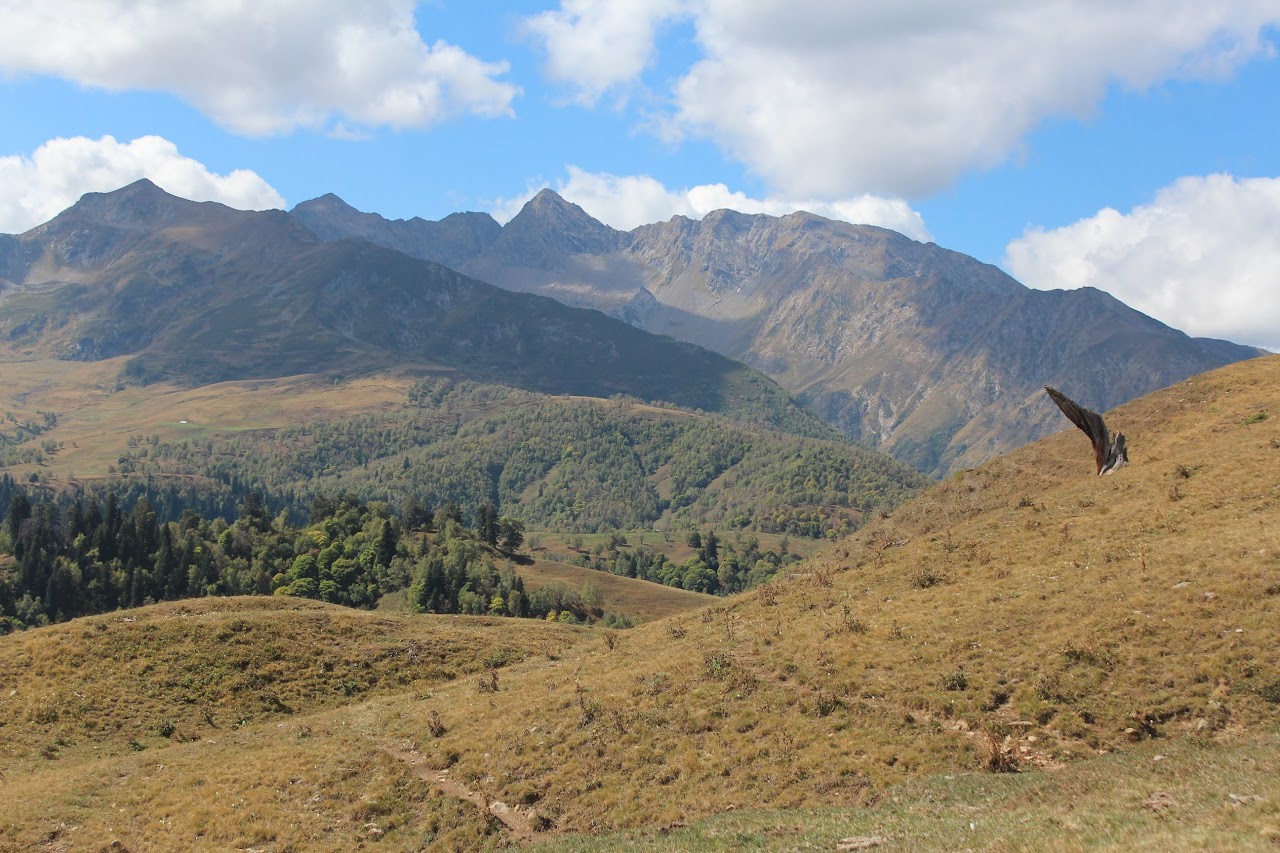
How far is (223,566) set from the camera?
16025 cm

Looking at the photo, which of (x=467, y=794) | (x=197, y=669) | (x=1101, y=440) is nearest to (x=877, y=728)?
→ (x=467, y=794)

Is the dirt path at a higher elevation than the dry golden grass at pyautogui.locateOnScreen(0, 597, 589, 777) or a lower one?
higher

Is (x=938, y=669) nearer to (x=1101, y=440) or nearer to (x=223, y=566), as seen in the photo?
(x=1101, y=440)

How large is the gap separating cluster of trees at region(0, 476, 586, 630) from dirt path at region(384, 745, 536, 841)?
116207 mm

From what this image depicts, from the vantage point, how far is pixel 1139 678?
27312mm

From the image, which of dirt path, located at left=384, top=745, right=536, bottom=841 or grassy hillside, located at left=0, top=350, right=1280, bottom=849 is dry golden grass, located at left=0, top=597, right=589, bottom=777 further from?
dirt path, located at left=384, top=745, right=536, bottom=841

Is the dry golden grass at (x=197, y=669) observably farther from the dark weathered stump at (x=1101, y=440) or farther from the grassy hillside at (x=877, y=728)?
the dark weathered stump at (x=1101, y=440)

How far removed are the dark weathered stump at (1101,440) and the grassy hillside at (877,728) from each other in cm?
656

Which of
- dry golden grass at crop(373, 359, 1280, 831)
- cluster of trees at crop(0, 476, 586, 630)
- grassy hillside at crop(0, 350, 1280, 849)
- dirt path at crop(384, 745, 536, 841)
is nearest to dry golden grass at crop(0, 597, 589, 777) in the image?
grassy hillside at crop(0, 350, 1280, 849)

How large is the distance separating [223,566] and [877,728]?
155 meters

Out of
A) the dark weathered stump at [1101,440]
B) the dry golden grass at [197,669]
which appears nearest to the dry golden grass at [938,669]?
the dark weathered stump at [1101,440]

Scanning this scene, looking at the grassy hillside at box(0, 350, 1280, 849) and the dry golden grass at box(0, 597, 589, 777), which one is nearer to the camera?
the grassy hillside at box(0, 350, 1280, 849)

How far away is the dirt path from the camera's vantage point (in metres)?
28.3

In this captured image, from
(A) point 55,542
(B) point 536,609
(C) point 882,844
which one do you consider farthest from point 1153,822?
(A) point 55,542
